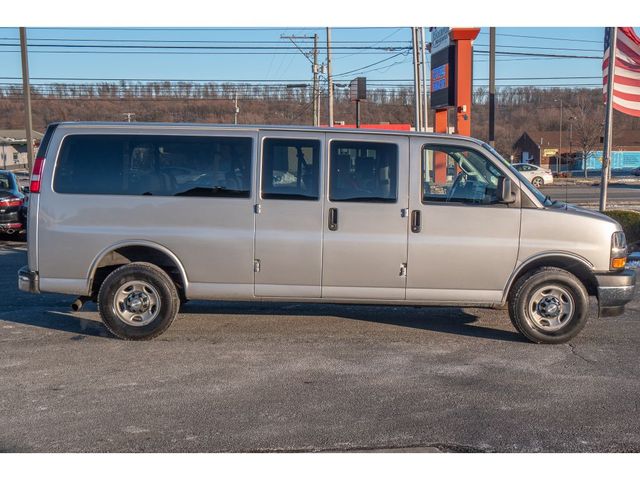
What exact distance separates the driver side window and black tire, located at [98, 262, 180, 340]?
9.22 ft

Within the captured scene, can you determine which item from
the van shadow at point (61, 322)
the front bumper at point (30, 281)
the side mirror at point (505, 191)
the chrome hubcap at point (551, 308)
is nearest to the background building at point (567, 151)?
the chrome hubcap at point (551, 308)

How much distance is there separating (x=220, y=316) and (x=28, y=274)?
7.27 feet

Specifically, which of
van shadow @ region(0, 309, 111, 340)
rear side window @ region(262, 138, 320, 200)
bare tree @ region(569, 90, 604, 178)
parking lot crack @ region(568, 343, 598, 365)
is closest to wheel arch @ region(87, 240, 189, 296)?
van shadow @ region(0, 309, 111, 340)

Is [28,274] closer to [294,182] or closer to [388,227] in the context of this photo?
[294,182]

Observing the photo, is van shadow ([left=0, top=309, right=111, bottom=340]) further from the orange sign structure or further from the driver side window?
the orange sign structure

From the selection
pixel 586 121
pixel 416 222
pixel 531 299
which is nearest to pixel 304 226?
pixel 416 222

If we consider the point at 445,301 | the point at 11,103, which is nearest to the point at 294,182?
the point at 445,301

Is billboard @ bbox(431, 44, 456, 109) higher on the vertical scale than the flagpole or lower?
higher

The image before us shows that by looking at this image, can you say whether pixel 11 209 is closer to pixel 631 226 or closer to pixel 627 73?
pixel 631 226

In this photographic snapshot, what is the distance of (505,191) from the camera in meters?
6.81

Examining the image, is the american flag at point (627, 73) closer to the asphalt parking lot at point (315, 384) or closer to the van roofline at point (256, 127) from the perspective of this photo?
the asphalt parking lot at point (315, 384)

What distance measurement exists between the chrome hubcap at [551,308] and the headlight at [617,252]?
56 cm

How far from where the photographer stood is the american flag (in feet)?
48.4

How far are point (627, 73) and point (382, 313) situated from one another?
9923 millimetres
